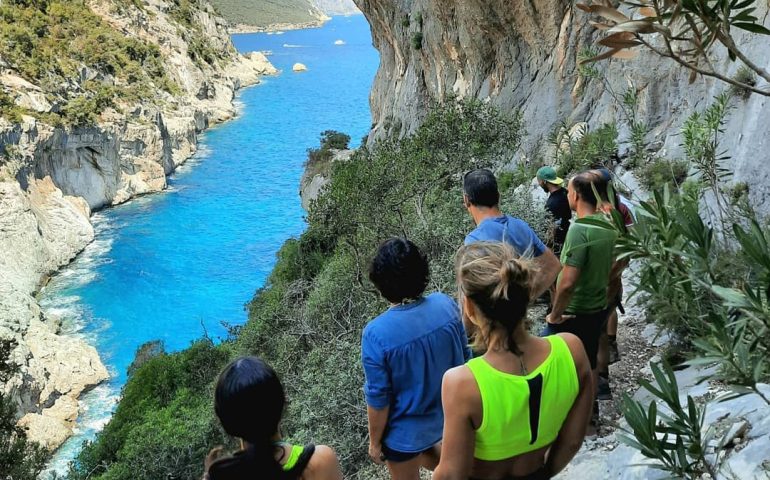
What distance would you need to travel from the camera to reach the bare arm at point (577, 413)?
2502mm

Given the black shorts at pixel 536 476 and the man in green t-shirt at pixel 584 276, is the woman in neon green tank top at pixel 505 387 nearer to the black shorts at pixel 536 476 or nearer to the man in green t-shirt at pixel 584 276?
the black shorts at pixel 536 476

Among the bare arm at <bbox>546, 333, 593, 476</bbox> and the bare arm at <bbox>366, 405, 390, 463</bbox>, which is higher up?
the bare arm at <bbox>546, 333, 593, 476</bbox>

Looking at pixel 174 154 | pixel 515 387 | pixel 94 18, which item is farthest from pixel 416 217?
pixel 94 18

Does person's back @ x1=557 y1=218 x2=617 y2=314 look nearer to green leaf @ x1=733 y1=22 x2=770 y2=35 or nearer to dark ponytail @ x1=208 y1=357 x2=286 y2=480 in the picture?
green leaf @ x1=733 y1=22 x2=770 y2=35

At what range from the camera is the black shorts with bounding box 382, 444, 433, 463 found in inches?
127

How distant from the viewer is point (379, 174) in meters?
14.9

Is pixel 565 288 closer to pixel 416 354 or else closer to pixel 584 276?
pixel 584 276

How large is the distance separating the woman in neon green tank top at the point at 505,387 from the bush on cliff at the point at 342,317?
3705mm

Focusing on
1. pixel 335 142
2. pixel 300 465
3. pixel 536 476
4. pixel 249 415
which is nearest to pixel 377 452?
pixel 536 476

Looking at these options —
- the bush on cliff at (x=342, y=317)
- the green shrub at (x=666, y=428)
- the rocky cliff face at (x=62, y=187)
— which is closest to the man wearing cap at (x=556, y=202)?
the bush on cliff at (x=342, y=317)

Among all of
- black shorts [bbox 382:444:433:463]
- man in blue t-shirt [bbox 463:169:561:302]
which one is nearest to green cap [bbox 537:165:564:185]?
man in blue t-shirt [bbox 463:169:561:302]

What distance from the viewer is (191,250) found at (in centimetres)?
3938

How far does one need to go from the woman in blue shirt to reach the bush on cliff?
2.92m

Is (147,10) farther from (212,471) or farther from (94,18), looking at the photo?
(212,471)
